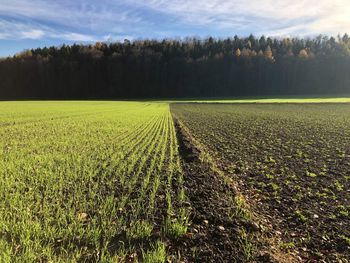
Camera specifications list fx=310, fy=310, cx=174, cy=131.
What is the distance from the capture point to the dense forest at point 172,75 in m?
118

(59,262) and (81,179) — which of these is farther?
(81,179)

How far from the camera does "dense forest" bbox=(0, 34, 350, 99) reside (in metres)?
118

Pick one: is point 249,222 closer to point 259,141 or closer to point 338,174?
point 338,174

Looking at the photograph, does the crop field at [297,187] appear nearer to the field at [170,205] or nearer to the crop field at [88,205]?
the field at [170,205]

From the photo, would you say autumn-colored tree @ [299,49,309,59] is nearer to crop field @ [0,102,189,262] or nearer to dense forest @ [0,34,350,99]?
dense forest @ [0,34,350,99]

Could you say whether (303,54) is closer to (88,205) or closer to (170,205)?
(170,205)

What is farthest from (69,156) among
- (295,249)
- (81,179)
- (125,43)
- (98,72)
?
(125,43)

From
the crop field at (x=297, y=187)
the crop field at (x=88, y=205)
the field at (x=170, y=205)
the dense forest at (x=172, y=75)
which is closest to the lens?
the crop field at (x=88, y=205)

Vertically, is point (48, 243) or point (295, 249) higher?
point (48, 243)

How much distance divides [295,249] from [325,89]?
126 m

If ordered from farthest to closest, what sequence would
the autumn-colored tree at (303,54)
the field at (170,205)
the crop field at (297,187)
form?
the autumn-colored tree at (303,54)
the crop field at (297,187)
the field at (170,205)

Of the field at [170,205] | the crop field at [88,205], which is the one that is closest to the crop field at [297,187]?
the field at [170,205]

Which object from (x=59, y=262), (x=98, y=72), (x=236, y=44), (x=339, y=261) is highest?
(x=236, y=44)

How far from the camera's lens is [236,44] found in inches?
5837
